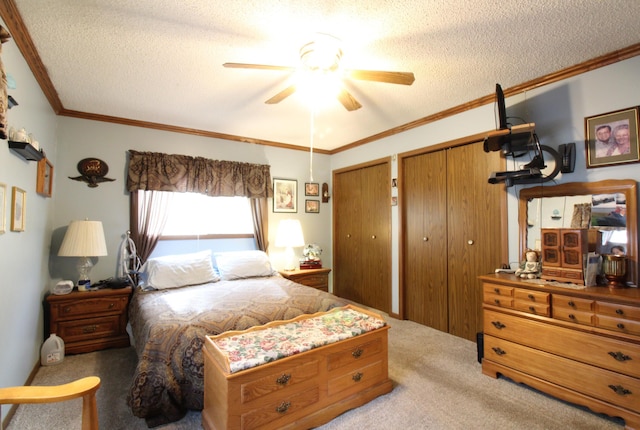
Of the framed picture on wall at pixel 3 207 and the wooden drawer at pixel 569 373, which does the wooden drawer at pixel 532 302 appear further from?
the framed picture on wall at pixel 3 207

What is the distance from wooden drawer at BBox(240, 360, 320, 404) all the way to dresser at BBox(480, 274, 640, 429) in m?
1.54

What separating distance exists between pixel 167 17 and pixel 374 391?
109 inches

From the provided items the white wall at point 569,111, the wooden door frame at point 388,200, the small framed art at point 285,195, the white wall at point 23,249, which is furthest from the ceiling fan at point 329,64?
the small framed art at point 285,195

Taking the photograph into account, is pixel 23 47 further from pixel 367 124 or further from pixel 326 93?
pixel 367 124

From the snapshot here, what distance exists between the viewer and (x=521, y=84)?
2.56m

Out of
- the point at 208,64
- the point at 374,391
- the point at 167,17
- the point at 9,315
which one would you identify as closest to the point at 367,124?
the point at 208,64

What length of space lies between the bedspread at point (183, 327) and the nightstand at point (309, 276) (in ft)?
3.72

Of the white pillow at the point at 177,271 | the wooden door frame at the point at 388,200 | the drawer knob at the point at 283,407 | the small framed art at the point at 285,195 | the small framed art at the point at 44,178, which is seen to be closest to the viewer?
the drawer knob at the point at 283,407

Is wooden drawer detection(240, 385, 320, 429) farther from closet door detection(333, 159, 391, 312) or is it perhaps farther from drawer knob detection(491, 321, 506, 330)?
closet door detection(333, 159, 391, 312)

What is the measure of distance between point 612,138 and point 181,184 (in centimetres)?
413

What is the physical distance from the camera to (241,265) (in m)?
3.48

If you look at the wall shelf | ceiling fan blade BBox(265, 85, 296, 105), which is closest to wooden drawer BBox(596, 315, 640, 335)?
ceiling fan blade BBox(265, 85, 296, 105)

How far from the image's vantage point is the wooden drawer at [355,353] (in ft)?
6.18

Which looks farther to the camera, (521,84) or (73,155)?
(73,155)
